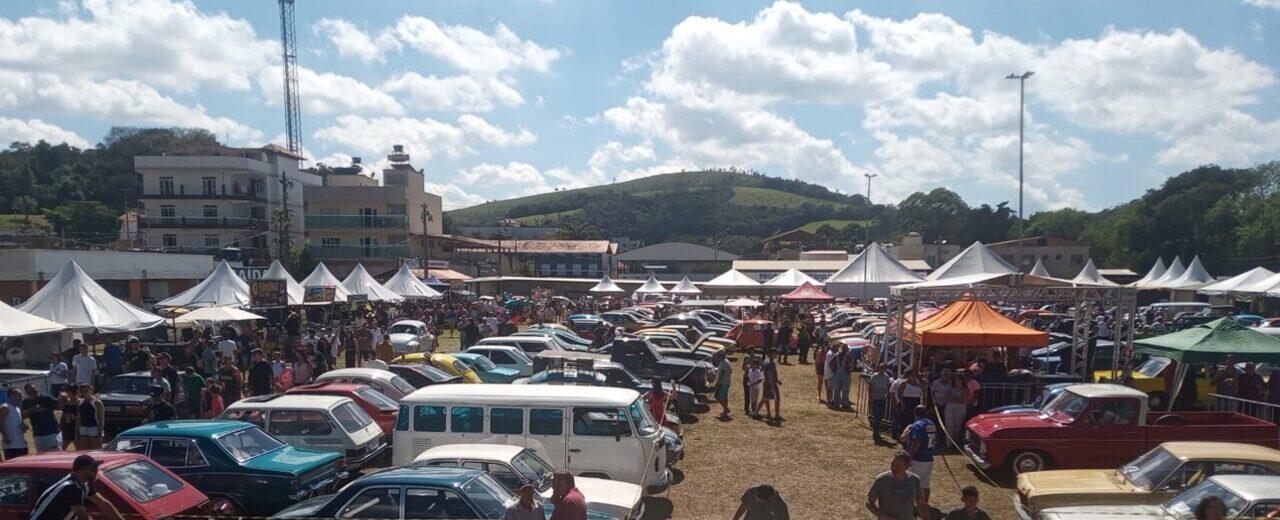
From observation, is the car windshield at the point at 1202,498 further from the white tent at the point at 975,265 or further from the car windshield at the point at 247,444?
the white tent at the point at 975,265

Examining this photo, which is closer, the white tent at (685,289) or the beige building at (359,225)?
the white tent at (685,289)

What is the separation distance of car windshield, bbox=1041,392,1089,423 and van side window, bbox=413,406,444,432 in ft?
29.7

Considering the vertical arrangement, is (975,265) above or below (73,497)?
above

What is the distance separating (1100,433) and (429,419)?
9572 millimetres

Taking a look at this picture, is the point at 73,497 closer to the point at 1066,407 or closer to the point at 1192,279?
the point at 1066,407

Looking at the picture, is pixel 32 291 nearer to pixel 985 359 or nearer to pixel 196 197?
pixel 196 197

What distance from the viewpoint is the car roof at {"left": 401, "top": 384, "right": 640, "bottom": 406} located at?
1009cm

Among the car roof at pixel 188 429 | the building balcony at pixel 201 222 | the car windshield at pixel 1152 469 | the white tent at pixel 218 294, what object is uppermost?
the building balcony at pixel 201 222

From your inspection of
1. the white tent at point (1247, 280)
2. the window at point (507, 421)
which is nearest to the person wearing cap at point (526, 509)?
the window at point (507, 421)

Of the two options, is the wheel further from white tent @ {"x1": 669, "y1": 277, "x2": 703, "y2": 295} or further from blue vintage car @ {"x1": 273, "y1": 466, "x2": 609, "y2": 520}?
white tent @ {"x1": 669, "y1": 277, "x2": 703, "y2": 295}

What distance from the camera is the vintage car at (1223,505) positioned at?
7.31 m

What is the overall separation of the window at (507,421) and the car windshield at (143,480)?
11.7 ft

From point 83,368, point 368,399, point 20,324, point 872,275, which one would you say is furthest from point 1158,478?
point 872,275

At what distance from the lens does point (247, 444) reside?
9.25 meters
